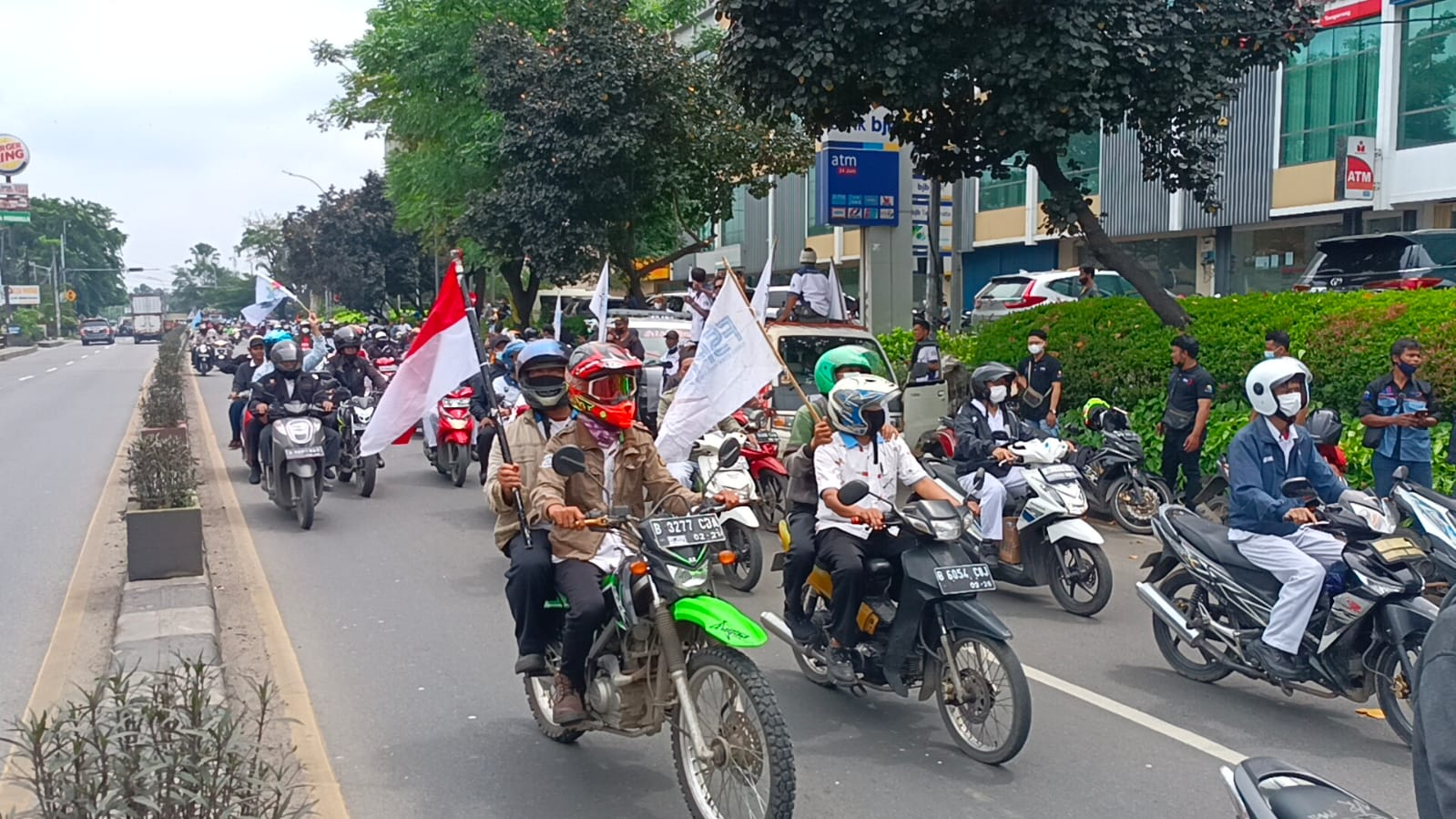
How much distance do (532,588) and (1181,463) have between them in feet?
25.0

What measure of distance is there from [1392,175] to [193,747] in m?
24.3

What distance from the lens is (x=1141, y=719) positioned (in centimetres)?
585

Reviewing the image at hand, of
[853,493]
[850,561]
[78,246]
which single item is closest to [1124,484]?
[850,561]

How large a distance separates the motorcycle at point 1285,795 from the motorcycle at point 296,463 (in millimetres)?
9515

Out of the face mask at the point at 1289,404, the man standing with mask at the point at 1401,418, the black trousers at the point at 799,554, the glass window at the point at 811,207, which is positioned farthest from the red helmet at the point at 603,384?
the glass window at the point at 811,207

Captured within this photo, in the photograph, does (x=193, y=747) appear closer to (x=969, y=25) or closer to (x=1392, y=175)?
(x=969, y=25)

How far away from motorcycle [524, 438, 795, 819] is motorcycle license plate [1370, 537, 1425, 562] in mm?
2979

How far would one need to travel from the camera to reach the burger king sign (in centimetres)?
A: 7625

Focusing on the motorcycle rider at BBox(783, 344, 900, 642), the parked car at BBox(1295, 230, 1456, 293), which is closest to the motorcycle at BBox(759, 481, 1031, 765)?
the motorcycle rider at BBox(783, 344, 900, 642)

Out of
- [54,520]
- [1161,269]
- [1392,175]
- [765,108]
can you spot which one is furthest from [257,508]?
[1161,269]

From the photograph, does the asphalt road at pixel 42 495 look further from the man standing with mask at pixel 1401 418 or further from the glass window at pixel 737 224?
the glass window at pixel 737 224

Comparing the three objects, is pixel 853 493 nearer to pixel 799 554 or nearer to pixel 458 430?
pixel 799 554

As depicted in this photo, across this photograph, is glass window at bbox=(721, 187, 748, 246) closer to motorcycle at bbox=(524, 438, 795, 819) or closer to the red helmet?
the red helmet

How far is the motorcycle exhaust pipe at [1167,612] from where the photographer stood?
6293mm
